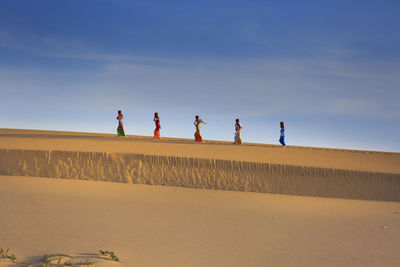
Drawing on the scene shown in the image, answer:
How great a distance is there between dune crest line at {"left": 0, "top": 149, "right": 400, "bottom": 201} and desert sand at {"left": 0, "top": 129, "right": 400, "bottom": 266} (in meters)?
0.03

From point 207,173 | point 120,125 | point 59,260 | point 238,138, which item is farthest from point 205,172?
point 120,125

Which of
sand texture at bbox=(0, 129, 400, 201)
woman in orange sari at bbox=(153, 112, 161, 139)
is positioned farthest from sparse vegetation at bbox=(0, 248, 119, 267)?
woman in orange sari at bbox=(153, 112, 161, 139)

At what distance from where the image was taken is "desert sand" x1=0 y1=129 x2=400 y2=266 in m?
4.12

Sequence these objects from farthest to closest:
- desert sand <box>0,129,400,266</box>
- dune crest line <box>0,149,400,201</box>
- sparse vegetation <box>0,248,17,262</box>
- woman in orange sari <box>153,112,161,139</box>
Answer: woman in orange sari <box>153,112,161,139</box> < dune crest line <box>0,149,400,201</box> < desert sand <box>0,129,400,266</box> < sparse vegetation <box>0,248,17,262</box>

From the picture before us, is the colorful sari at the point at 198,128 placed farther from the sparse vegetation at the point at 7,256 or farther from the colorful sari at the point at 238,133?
the sparse vegetation at the point at 7,256

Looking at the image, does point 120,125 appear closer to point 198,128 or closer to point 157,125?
point 157,125

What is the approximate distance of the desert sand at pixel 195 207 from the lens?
13.5 feet

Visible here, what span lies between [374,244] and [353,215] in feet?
6.05

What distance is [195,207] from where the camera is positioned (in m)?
6.35

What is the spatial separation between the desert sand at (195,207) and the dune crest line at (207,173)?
26 mm

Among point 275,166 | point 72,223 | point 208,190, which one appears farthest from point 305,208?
point 72,223

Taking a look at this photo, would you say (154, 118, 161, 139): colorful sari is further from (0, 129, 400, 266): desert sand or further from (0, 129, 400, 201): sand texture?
(0, 129, 400, 201): sand texture

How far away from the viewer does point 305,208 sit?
22.5 ft

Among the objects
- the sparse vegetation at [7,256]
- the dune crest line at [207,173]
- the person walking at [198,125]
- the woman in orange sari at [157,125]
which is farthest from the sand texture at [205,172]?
the woman in orange sari at [157,125]
